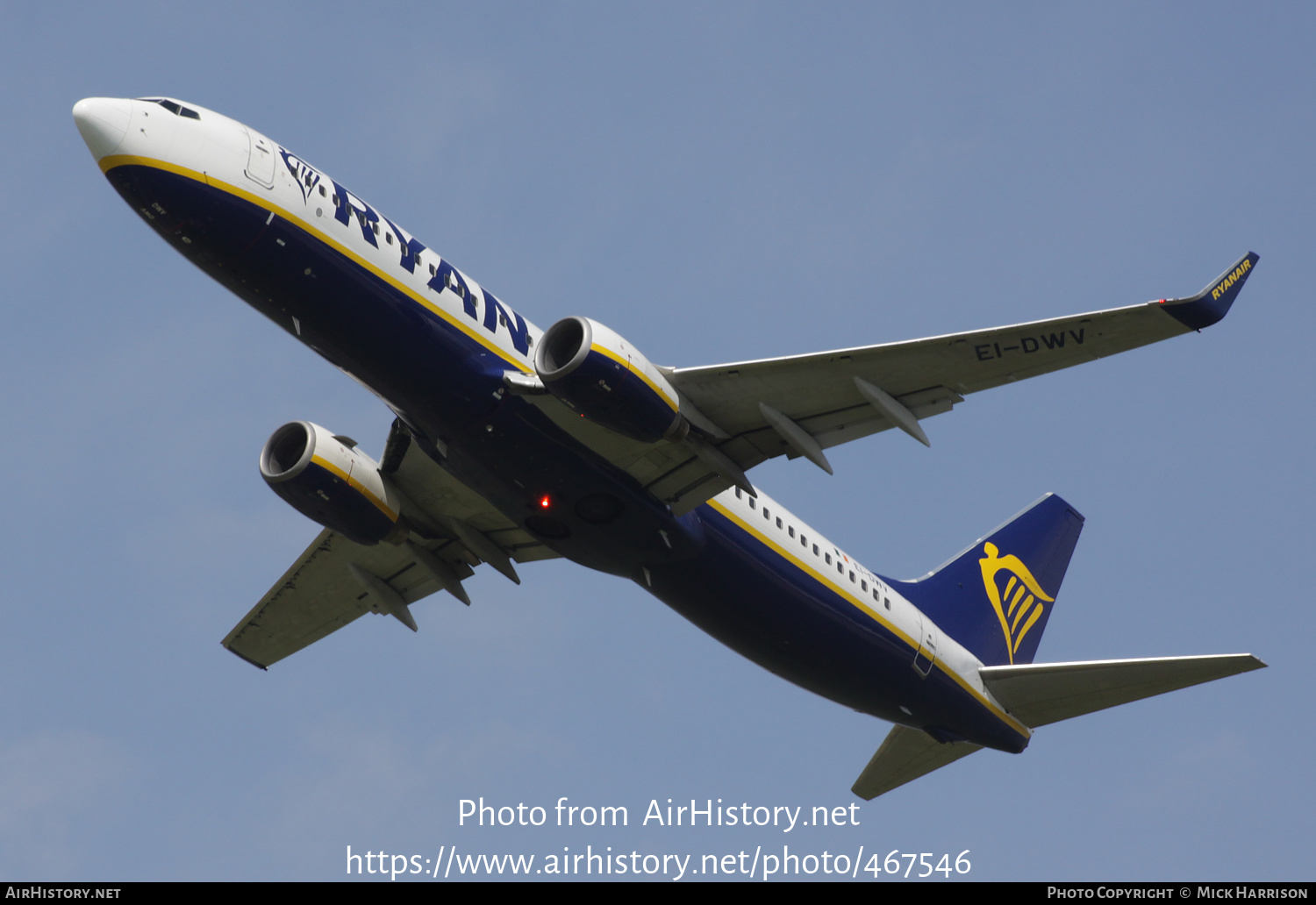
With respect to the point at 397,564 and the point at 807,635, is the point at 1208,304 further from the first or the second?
the point at 397,564

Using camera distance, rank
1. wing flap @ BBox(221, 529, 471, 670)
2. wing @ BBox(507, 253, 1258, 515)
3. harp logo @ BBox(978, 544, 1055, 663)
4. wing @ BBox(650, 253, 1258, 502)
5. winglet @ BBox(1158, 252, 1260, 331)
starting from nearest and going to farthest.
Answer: winglet @ BBox(1158, 252, 1260, 331) < wing @ BBox(650, 253, 1258, 502) < wing @ BBox(507, 253, 1258, 515) < wing flap @ BBox(221, 529, 471, 670) < harp logo @ BBox(978, 544, 1055, 663)

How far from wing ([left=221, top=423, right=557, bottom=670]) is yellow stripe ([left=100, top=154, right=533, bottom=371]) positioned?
4.79 metres

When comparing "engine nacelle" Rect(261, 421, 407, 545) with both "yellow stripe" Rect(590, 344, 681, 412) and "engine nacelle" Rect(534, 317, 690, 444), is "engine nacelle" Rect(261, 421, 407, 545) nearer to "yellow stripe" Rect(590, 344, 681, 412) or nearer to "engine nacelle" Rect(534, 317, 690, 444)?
"engine nacelle" Rect(534, 317, 690, 444)

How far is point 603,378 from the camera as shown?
2408cm

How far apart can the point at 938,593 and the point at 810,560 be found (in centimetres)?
593

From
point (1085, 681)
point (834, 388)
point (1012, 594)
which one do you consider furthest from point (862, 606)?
point (1012, 594)

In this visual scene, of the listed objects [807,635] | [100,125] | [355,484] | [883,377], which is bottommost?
[807,635]

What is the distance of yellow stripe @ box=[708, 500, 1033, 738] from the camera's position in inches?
1140

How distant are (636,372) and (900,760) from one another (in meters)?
14.6

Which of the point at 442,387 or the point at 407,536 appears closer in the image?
the point at 442,387

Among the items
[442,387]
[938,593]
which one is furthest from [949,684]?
[442,387]

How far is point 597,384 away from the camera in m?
24.1

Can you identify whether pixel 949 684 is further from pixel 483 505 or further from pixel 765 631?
pixel 483 505

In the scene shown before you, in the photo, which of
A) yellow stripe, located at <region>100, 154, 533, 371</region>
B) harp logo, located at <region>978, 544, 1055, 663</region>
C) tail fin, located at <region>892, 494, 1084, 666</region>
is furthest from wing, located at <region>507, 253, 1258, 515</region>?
harp logo, located at <region>978, 544, 1055, 663</region>
